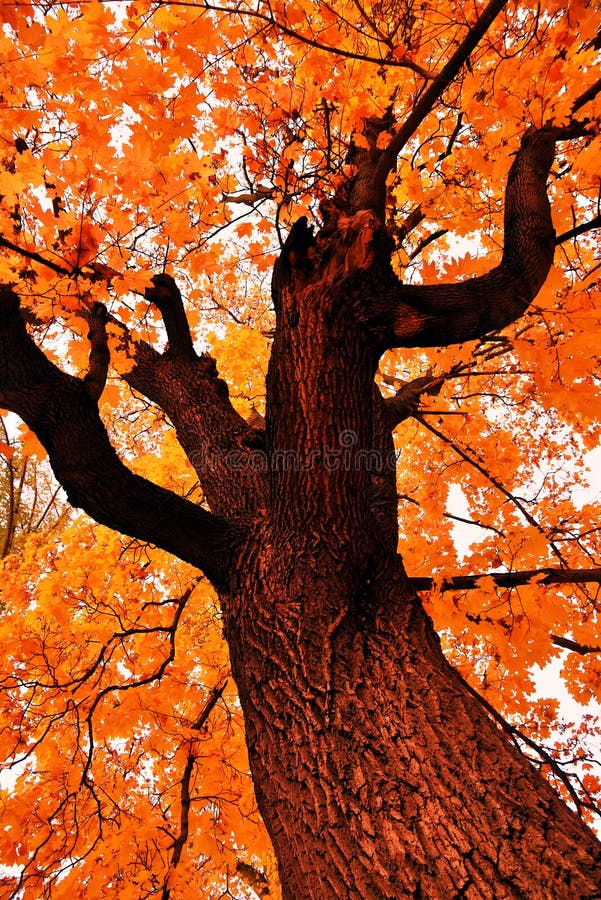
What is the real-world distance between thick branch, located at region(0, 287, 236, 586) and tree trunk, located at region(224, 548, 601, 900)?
0.66 m

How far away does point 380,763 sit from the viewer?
4.41ft

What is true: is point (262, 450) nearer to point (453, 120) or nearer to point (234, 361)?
point (234, 361)

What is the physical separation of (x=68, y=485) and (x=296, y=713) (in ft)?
4.26

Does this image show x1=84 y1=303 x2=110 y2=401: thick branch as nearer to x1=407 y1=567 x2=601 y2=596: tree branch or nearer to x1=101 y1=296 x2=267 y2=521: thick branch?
x1=101 y1=296 x2=267 y2=521: thick branch

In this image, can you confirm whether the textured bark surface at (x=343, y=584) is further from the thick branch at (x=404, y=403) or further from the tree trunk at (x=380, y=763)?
the thick branch at (x=404, y=403)

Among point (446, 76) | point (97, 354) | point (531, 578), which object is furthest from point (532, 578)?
point (97, 354)

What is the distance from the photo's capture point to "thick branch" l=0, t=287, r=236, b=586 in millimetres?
1814

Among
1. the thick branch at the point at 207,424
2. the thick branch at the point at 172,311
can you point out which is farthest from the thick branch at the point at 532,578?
the thick branch at the point at 172,311

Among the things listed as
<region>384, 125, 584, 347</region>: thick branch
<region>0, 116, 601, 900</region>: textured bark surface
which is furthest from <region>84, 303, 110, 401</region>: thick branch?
<region>384, 125, 584, 347</region>: thick branch

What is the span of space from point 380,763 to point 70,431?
65.4 inches

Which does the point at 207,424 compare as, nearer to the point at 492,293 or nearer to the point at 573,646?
the point at 492,293

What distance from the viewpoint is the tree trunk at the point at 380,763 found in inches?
42.4

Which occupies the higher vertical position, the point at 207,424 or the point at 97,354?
the point at 207,424

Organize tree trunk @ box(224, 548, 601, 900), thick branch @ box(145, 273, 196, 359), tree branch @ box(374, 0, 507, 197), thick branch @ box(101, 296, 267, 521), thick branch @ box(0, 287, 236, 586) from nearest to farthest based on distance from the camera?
1. tree trunk @ box(224, 548, 601, 900)
2. tree branch @ box(374, 0, 507, 197)
3. thick branch @ box(0, 287, 236, 586)
4. thick branch @ box(101, 296, 267, 521)
5. thick branch @ box(145, 273, 196, 359)
